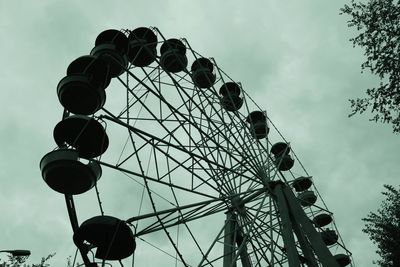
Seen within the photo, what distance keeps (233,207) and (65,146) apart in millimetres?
5297

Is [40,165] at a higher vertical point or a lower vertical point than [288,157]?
lower

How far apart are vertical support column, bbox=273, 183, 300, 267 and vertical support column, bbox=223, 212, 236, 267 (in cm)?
174

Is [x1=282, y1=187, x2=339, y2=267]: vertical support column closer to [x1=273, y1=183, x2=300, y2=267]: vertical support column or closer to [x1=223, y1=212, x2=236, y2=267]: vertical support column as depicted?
[x1=273, y1=183, x2=300, y2=267]: vertical support column

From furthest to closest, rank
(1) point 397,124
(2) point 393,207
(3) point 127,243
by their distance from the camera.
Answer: (2) point 393,207, (1) point 397,124, (3) point 127,243

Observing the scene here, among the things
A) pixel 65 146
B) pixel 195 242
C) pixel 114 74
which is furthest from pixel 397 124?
pixel 65 146

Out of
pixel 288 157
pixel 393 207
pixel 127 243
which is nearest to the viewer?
pixel 127 243

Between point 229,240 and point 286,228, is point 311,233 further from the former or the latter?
point 229,240

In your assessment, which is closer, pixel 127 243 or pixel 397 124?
pixel 127 243

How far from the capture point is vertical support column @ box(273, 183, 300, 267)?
8.73 meters

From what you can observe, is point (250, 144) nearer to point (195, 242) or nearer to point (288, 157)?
point (195, 242)

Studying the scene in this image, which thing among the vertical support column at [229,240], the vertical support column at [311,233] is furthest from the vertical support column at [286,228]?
the vertical support column at [229,240]

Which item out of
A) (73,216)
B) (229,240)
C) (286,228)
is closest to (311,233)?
(286,228)

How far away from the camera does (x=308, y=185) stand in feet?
68.1

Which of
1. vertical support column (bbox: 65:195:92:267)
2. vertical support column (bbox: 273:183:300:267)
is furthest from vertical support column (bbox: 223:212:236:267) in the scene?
vertical support column (bbox: 65:195:92:267)
